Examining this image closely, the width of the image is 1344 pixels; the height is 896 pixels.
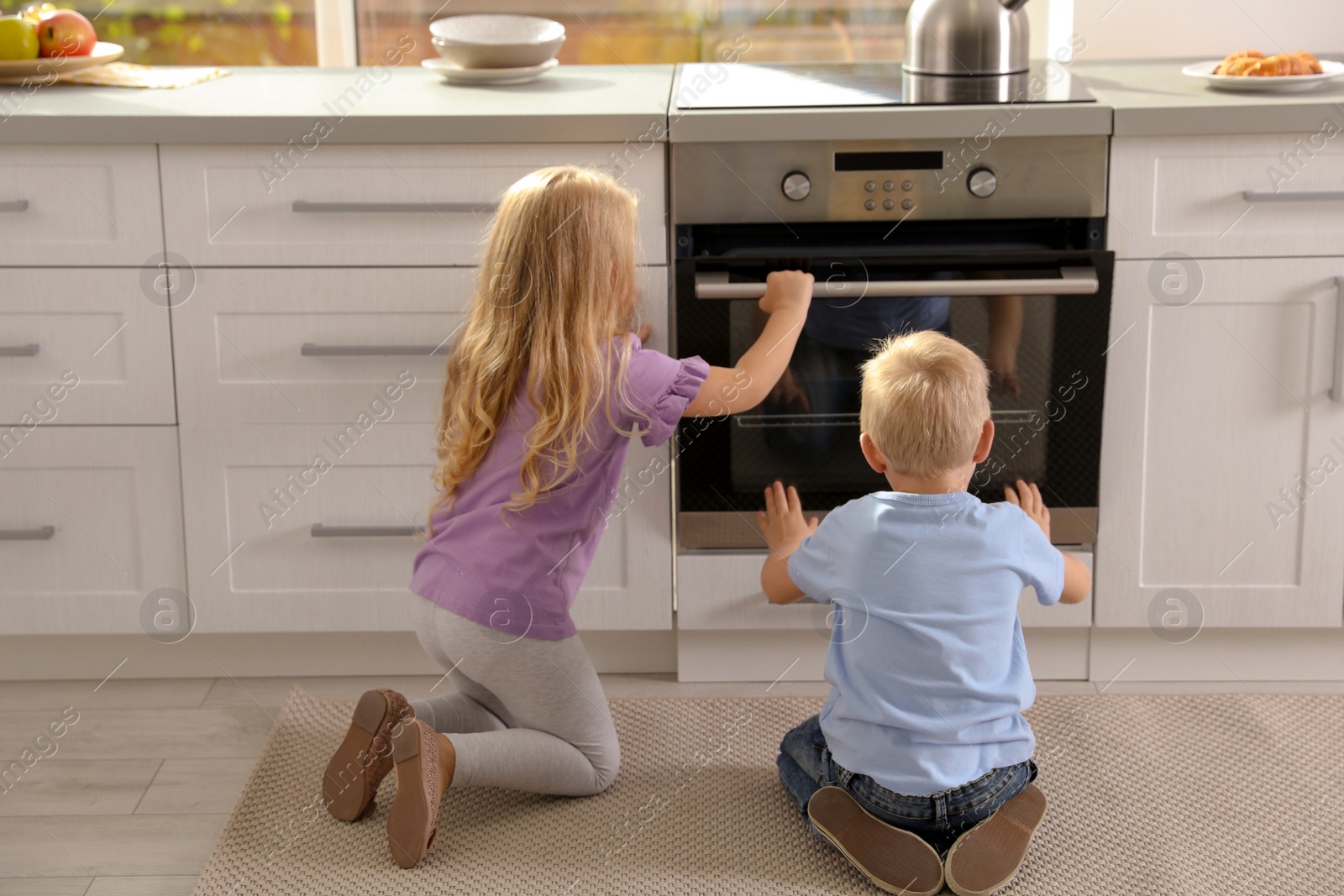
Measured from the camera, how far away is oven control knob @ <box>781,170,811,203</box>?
6.30 ft

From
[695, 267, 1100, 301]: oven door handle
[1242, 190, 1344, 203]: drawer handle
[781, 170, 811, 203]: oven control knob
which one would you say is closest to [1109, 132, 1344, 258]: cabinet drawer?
[1242, 190, 1344, 203]: drawer handle

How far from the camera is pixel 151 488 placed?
82.0 inches

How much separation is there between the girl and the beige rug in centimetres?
7

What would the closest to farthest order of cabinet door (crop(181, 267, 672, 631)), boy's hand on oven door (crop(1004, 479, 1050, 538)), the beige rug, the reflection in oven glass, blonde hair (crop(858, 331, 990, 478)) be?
blonde hair (crop(858, 331, 990, 478)), the beige rug, boy's hand on oven door (crop(1004, 479, 1050, 538)), the reflection in oven glass, cabinet door (crop(181, 267, 672, 631))

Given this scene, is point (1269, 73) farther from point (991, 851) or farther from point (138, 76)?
point (138, 76)

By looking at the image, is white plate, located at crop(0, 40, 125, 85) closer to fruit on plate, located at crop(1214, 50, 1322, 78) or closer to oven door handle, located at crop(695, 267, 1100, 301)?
oven door handle, located at crop(695, 267, 1100, 301)

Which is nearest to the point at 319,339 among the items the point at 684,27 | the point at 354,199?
the point at 354,199

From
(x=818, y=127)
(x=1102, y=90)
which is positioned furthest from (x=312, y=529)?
(x=1102, y=90)

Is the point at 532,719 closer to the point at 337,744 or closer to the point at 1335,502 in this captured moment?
the point at 337,744

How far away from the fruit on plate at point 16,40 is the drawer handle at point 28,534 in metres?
0.71

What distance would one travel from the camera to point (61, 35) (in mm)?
2156

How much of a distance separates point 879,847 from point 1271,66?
1.22m

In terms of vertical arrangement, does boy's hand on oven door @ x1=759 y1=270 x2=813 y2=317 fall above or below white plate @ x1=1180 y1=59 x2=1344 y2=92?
below

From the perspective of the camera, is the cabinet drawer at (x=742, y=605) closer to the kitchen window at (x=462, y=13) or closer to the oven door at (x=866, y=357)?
the oven door at (x=866, y=357)
